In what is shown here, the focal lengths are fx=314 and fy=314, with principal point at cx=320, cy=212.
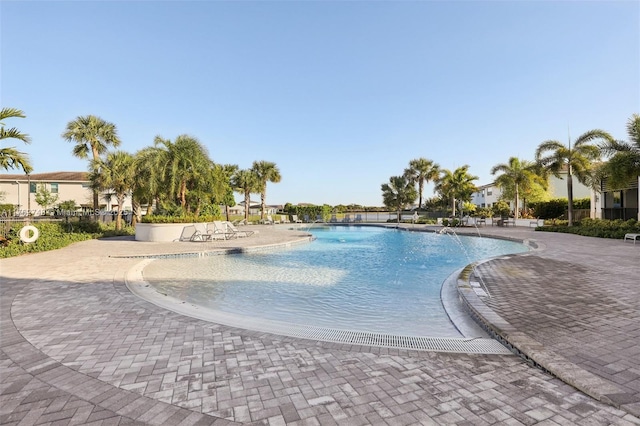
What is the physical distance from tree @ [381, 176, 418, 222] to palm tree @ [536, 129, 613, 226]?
16.5m

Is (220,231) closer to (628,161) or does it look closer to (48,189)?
(628,161)

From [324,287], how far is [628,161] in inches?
681

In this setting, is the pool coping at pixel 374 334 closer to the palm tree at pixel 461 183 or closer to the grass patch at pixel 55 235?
the grass patch at pixel 55 235

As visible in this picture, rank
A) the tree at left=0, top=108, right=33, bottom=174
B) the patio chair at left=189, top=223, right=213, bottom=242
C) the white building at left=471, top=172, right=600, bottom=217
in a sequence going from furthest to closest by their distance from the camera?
the white building at left=471, top=172, right=600, bottom=217
the patio chair at left=189, top=223, right=213, bottom=242
the tree at left=0, top=108, right=33, bottom=174

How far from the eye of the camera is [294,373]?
292cm

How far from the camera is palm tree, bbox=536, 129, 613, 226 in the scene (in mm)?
19997

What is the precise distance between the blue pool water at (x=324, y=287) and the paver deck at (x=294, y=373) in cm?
120

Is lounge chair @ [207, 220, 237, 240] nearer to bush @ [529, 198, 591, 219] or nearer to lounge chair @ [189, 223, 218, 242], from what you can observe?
lounge chair @ [189, 223, 218, 242]

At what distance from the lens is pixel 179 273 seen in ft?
28.8

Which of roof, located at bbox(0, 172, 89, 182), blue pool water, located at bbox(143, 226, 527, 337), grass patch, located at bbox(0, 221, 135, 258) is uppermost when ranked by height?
roof, located at bbox(0, 172, 89, 182)

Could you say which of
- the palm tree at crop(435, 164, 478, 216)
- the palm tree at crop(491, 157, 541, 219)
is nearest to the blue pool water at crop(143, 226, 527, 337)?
the palm tree at crop(491, 157, 541, 219)

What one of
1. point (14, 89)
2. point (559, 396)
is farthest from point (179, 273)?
point (14, 89)

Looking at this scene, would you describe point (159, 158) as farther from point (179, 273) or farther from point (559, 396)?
point (559, 396)

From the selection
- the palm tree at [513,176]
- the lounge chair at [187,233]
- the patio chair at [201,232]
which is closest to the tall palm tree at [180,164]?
the patio chair at [201,232]
